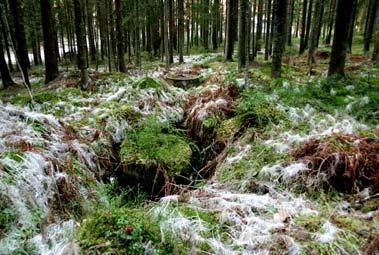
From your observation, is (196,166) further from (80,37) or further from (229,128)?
(80,37)

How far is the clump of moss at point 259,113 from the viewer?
18.2ft

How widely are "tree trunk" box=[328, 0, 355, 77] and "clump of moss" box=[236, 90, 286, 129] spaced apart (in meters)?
2.82

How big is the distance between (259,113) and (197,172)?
1889 mm

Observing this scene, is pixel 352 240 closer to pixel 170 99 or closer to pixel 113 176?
pixel 113 176

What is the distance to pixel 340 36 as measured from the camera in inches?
289

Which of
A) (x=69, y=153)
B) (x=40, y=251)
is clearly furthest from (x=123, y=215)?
(x=69, y=153)

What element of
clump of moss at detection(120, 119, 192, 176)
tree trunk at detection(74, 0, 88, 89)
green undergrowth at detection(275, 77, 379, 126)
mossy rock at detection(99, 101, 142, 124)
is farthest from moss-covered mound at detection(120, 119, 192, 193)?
tree trunk at detection(74, 0, 88, 89)

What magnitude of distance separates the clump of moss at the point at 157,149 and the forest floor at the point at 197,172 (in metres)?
0.03

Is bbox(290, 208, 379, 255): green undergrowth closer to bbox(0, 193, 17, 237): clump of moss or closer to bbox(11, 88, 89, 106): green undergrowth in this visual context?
Result: bbox(0, 193, 17, 237): clump of moss

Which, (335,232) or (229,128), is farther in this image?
(229,128)

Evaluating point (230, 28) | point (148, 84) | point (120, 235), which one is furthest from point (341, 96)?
point (230, 28)

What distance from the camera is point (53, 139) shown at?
4637mm

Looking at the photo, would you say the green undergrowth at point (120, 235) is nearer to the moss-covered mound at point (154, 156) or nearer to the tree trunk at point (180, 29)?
the moss-covered mound at point (154, 156)

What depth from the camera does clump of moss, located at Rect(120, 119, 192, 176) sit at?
5.14 meters
